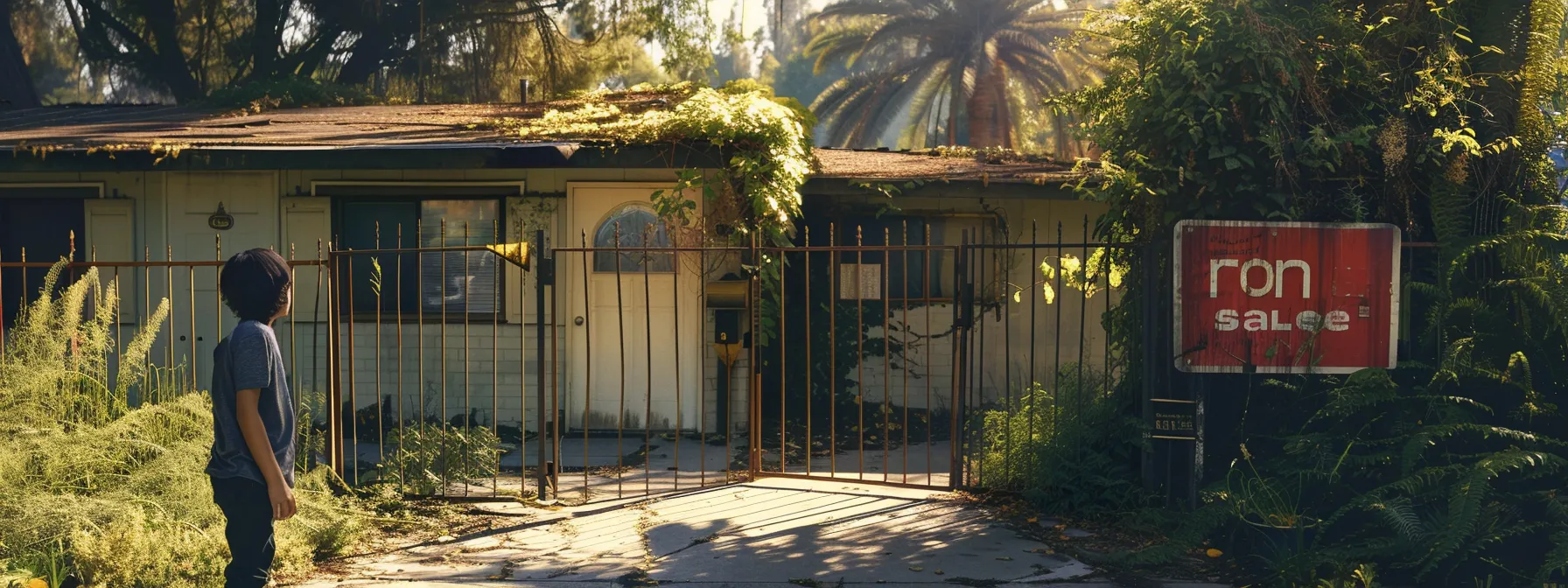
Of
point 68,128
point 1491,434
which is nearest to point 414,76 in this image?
point 68,128

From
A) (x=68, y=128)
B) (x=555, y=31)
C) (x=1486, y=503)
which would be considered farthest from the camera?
(x=555, y=31)

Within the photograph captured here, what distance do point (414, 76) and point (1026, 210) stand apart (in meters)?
12.9

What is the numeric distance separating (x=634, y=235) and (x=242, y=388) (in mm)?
→ 6067

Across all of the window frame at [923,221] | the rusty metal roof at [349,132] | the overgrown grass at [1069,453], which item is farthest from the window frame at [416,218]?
the overgrown grass at [1069,453]

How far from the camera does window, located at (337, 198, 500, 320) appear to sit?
10.0 metres

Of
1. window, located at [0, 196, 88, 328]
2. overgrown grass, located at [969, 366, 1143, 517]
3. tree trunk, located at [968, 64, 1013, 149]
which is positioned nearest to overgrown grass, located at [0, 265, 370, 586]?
window, located at [0, 196, 88, 328]

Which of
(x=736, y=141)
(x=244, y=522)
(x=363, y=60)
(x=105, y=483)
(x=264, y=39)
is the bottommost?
(x=105, y=483)

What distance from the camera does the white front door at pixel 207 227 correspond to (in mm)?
9852

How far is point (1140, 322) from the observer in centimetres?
698

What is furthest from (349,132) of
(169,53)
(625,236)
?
(169,53)

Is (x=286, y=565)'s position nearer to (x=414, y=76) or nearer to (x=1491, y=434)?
(x=1491, y=434)

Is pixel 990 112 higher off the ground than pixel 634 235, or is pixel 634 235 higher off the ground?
pixel 990 112

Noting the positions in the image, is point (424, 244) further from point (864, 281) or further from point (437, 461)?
point (864, 281)

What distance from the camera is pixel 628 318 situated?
Answer: 9.93 metres
